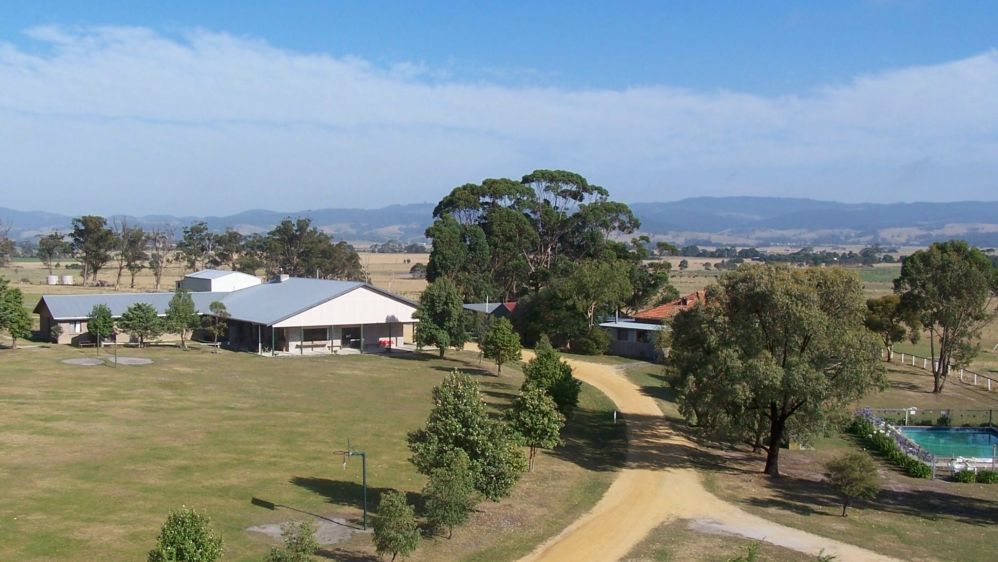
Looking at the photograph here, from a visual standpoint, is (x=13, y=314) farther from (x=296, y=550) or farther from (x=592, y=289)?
(x=296, y=550)

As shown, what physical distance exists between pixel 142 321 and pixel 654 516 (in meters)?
40.5

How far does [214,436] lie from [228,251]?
300ft

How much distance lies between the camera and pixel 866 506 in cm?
2747

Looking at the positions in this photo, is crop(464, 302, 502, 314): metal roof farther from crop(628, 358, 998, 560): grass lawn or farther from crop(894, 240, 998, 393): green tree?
crop(628, 358, 998, 560): grass lawn

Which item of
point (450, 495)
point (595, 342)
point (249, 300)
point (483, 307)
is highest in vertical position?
point (249, 300)

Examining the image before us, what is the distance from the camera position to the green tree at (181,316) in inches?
2149

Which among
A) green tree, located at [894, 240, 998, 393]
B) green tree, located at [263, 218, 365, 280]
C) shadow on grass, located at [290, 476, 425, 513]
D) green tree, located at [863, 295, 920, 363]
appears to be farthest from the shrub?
green tree, located at [263, 218, 365, 280]

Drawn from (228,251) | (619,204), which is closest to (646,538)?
(619,204)

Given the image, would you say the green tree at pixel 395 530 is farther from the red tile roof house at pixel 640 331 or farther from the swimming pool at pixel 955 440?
the red tile roof house at pixel 640 331

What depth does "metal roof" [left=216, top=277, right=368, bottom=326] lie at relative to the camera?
5588 centimetres

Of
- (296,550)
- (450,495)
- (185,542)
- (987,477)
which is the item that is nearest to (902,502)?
(987,477)

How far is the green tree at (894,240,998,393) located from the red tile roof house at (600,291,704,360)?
14796mm

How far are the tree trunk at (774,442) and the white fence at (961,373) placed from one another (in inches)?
967

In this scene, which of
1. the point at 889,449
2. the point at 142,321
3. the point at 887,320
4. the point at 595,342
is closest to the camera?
the point at 889,449
